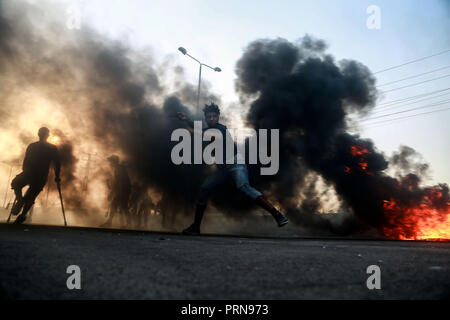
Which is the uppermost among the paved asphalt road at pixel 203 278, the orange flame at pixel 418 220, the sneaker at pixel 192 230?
the paved asphalt road at pixel 203 278

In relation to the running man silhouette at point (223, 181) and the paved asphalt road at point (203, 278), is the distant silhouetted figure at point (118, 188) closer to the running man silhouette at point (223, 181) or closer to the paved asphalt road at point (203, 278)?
the running man silhouette at point (223, 181)

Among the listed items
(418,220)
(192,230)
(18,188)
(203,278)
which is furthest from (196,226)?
(418,220)

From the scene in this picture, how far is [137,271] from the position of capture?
68.7 inches

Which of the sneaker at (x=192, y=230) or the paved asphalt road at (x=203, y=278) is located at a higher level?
the paved asphalt road at (x=203, y=278)

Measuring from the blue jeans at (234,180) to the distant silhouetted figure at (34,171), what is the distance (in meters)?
3.39

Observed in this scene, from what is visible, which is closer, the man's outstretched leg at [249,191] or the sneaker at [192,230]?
the man's outstretched leg at [249,191]

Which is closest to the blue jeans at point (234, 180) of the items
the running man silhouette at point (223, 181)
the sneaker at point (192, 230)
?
the running man silhouette at point (223, 181)

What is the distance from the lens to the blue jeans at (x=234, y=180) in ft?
18.1

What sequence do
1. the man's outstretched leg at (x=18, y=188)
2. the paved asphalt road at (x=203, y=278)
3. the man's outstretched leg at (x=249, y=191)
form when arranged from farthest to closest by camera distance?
1. the man's outstretched leg at (x=18, y=188)
2. the man's outstretched leg at (x=249, y=191)
3. the paved asphalt road at (x=203, y=278)

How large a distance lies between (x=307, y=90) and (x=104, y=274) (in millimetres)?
23719

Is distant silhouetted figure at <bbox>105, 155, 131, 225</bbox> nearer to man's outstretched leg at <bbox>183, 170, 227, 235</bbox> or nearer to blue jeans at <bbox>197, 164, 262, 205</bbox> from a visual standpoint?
man's outstretched leg at <bbox>183, 170, 227, 235</bbox>

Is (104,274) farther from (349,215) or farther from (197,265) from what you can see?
(349,215)
